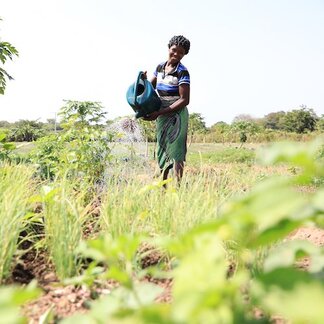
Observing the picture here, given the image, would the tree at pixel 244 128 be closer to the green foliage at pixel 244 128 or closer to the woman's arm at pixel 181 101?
the green foliage at pixel 244 128

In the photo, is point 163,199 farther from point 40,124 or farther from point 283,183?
point 40,124

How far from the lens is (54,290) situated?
162 cm

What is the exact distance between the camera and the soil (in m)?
1.40

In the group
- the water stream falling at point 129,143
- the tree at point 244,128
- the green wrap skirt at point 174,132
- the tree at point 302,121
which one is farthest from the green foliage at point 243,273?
the tree at point 302,121

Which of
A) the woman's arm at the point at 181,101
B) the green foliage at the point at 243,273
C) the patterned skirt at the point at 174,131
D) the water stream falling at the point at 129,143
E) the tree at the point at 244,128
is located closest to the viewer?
Answer: the green foliage at the point at 243,273

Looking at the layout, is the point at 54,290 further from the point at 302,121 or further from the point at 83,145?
the point at 302,121

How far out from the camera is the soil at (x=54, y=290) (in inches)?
55.1

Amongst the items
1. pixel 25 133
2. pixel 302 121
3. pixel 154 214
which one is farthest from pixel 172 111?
pixel 302 121

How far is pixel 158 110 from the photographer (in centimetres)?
396

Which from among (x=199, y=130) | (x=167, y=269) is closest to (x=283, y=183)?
(x=167, y=269)

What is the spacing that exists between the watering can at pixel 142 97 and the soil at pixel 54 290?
2.03 m

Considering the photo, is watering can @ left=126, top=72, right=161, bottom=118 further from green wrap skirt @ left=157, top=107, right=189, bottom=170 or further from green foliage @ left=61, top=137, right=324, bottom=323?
green foliage @ left=61, top=137, right=324, bottom=323

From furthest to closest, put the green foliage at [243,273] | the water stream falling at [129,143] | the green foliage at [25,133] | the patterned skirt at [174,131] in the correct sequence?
the green foliage at [25,133], the water stream falling at [129,143], the patterned skirt at [174,131], the green foliage at [243,273]

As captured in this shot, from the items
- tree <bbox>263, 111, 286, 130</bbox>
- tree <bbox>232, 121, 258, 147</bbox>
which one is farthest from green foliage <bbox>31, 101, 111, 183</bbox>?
tree <bbox>263, 111, 286, 130</bbox>
